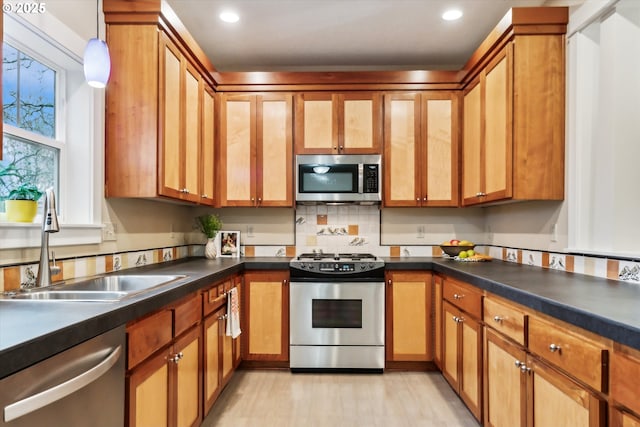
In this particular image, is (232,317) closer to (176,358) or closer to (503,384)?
(176,358)

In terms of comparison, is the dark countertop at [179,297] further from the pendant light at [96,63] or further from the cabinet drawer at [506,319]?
the pendant light at [96,63]

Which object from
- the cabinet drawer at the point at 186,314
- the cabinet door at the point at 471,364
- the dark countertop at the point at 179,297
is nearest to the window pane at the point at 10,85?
the dark countertop at the point at 179,297

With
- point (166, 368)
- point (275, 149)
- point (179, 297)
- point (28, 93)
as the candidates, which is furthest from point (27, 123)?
point (275, 149)

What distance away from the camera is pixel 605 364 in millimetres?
1087

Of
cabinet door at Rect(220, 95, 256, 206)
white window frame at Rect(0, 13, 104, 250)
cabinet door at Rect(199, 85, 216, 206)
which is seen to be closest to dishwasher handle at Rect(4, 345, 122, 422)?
white window frame at Rect(0, 13, 104, 250)

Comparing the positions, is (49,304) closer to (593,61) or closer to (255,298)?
(255,298)

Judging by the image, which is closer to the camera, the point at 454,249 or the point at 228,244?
the point at 454,249

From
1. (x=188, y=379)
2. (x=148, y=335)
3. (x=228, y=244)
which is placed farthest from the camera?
(x=228, y=244)

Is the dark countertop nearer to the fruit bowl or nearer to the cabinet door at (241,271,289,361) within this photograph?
the cabinet door at (241,271,289,361)

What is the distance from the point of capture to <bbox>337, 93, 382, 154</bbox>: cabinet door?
10.5ft

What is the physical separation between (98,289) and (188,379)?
637mm

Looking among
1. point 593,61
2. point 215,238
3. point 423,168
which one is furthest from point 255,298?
point 593,61

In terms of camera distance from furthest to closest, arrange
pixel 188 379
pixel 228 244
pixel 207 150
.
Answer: pixel 228 244 → pixel 207 150 → pixel 188 379

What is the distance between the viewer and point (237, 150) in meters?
3.25
